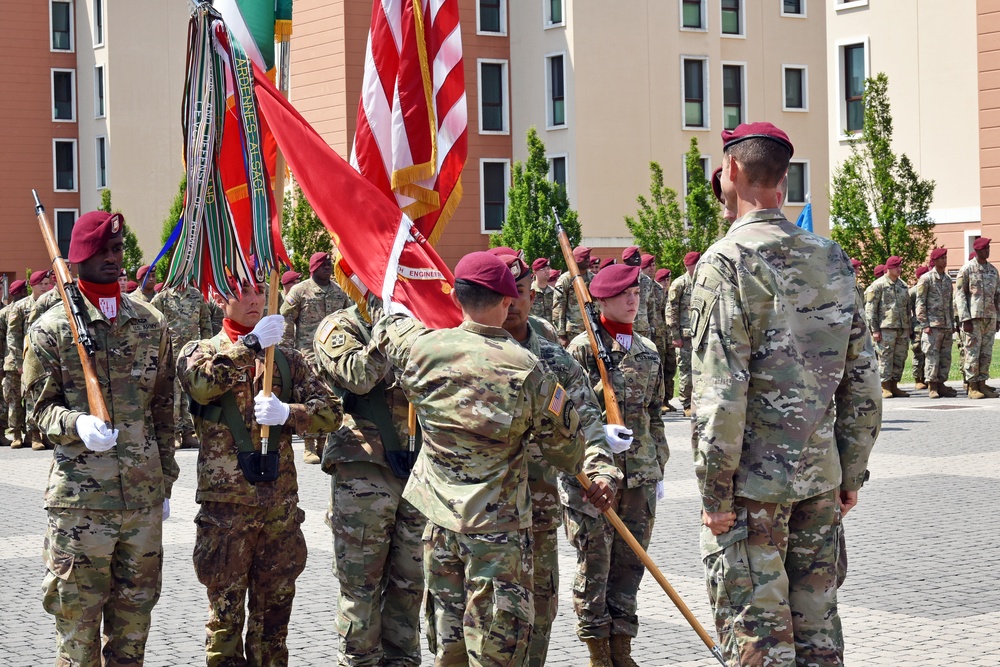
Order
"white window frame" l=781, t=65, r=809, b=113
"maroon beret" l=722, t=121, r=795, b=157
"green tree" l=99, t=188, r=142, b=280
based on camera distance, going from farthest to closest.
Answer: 1. "white window frame" l=781, t=65, r=809, b=113
2. "green tree" l=99, t=188, r=142, b=280
3. "maroon beret" l=722, t=121, r=795, b=157

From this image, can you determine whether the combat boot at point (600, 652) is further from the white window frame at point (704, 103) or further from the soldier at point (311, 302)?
the white window frame at point (704, 103)

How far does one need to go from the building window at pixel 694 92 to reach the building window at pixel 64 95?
86.1 ft

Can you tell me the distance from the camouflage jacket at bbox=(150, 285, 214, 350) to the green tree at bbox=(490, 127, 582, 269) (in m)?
20.9

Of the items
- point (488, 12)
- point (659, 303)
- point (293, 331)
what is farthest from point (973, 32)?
point (293, 331)

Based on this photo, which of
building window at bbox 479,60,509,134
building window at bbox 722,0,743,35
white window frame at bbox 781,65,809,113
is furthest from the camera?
white window frame at bbox 781,65,809,113

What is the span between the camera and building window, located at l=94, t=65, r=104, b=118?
5708 centimetres

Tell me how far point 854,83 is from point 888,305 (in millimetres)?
18384

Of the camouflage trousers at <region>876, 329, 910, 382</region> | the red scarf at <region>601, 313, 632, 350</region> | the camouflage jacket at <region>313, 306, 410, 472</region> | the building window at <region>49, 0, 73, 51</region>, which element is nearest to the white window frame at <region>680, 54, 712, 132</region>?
the camouflage trousers at <region>876, 329, 910, 382</region>

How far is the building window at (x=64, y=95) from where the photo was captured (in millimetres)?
58406

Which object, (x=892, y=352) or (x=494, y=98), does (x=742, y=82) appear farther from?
A: (x=892, y=352)

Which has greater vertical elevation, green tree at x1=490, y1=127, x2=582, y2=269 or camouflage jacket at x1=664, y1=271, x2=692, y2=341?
green tree at x1=490, y1=127, x2=582, y2=269

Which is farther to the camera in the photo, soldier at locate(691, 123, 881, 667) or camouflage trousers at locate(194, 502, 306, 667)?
camouflage trousers at locate(194, 502, 306, 667)

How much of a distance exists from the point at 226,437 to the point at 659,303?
576 inches

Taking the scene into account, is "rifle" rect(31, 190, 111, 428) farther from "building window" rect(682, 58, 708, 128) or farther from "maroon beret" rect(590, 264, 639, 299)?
"building window" rect(682, 58, 708, 128)
